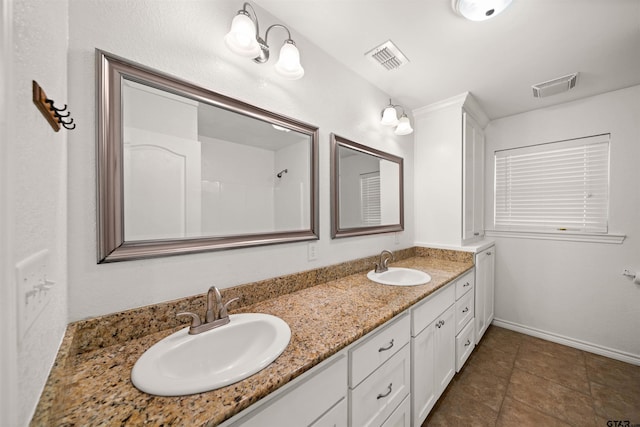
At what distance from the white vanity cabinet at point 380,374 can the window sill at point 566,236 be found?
212 cm

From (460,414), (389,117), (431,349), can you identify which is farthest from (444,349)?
(389,117)

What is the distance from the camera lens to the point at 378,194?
6.53 ft

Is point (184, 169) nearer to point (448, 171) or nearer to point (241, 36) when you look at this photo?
point (241, 36)

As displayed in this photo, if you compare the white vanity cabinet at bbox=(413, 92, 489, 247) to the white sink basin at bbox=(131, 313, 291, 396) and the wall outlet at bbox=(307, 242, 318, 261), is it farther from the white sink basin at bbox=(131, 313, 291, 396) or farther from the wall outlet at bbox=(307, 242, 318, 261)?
Result: the white sink basin at bbox=(131, 313, 291, 396)

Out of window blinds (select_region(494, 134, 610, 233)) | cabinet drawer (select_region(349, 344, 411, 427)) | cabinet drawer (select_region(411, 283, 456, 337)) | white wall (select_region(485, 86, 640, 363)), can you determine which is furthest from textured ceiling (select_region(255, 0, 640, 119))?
cabinet drawer (select_region(349, 344, 411, 427))

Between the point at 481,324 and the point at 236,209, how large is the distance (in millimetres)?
2475

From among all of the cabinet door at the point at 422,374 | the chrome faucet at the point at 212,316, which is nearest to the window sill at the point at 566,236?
the cabinet door at the point at 422,374

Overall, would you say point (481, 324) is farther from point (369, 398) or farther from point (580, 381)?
point (369, 398)

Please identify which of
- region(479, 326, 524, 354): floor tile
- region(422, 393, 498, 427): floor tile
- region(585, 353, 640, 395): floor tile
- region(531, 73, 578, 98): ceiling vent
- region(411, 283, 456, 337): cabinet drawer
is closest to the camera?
region(411, 283, 456, 337): cabinet drawer

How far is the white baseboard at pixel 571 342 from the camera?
197 centimetres

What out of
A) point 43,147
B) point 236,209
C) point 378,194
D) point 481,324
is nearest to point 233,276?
point 236,209

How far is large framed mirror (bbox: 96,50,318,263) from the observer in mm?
809

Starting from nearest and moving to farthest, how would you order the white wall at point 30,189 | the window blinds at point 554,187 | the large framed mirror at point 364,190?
the white wall at point 30,189, the large framed mirror at point 364,190, the window blinds at point 554,187

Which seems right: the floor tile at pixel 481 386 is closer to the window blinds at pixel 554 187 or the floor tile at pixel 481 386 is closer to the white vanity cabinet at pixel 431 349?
the white vanity cabinet at pixel 431 349
